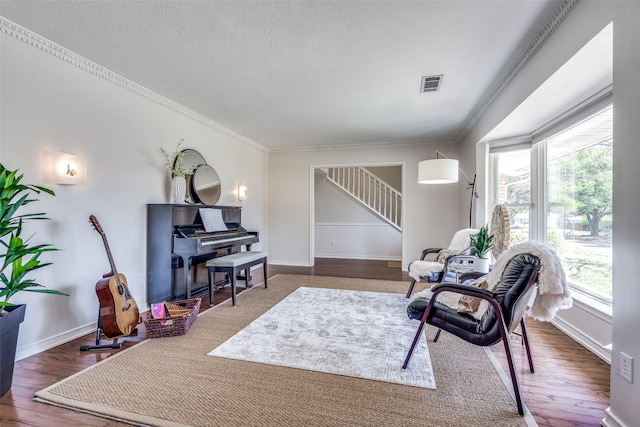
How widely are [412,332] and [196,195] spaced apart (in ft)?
10.1

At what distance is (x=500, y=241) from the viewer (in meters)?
3.14

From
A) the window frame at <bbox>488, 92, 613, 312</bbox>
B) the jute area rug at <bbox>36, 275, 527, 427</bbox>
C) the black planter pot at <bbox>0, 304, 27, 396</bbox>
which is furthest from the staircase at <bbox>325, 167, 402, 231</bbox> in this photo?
the black planter pot at <bbox>0, 304, 27, 396</bbox>

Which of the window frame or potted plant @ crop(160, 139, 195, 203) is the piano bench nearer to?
potted plant @ crop(160, 139, 195, 203)

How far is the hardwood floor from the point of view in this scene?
1545 mm

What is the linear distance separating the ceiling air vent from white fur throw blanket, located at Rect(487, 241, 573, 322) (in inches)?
72.9

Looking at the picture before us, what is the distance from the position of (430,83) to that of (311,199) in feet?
11.1

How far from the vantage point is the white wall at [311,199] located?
214 inches

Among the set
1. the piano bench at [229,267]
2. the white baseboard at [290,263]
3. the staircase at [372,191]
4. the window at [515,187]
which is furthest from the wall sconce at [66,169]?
the staircase at [372,191]

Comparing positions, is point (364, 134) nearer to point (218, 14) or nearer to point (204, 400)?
point (218, 14)

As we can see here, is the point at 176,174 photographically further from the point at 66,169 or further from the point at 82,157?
the point at 66,169

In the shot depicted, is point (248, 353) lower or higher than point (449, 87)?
lower

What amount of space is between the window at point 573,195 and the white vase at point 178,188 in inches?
159

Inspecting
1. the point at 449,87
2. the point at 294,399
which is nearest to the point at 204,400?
the point at 294,399

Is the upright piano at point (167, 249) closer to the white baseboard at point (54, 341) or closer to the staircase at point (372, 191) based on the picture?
the white baseboard at point (54, 341)
